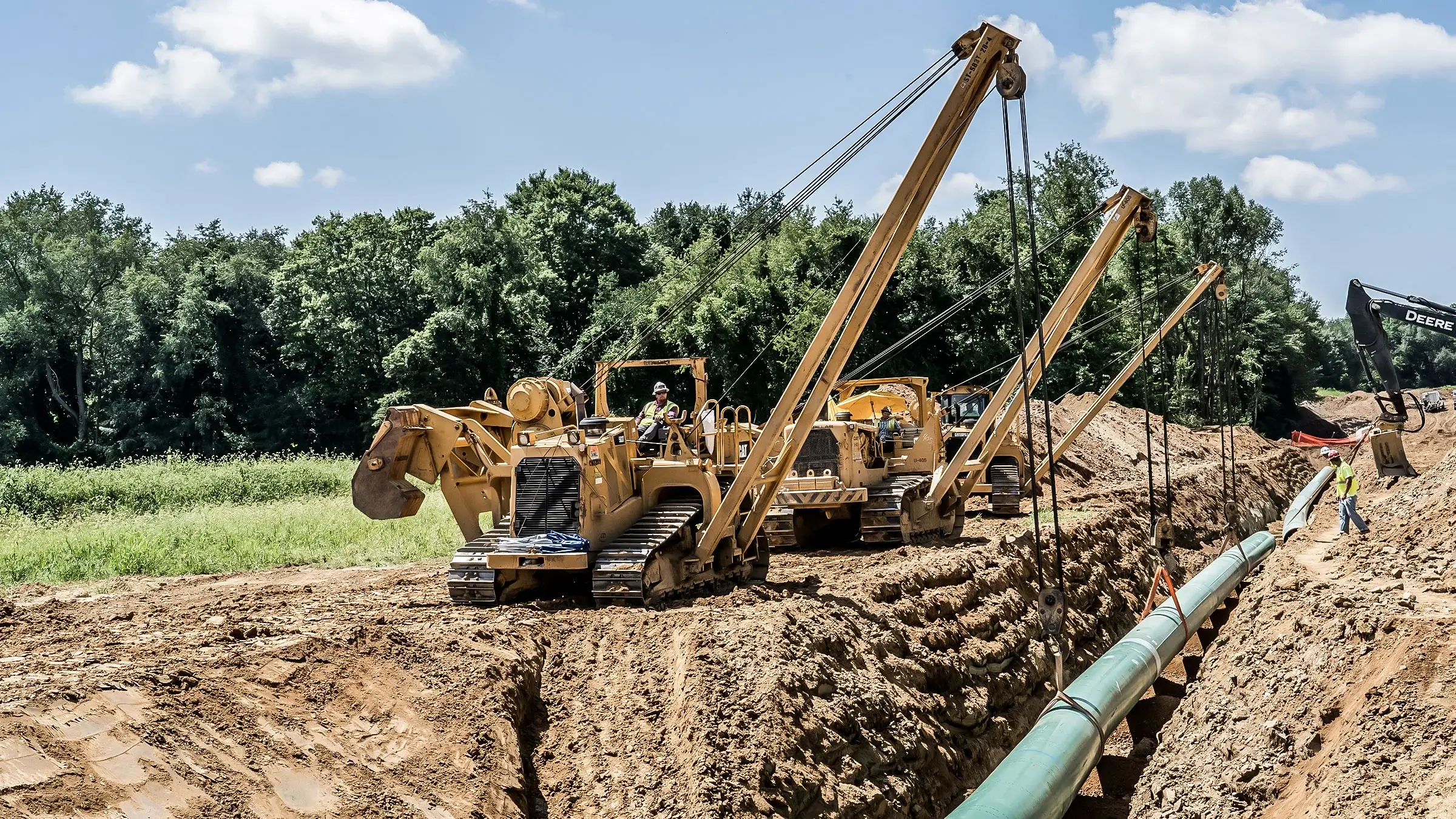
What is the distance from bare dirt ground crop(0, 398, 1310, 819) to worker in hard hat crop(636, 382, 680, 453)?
2.59m

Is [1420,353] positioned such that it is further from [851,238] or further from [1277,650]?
[1277,650]

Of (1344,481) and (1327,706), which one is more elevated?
(1344,481)

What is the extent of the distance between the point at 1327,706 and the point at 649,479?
27.4 feet

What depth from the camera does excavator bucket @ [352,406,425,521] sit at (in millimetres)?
15695

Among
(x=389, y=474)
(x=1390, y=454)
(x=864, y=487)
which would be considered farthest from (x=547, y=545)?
(x=1390, y=454)

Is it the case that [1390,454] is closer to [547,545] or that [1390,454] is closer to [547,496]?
[547,496]

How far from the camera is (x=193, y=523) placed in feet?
83.9

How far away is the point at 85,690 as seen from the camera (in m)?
8.59

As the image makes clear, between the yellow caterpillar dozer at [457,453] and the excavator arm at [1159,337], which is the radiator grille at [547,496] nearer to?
the yellow caterpillar dozer at [457,453]

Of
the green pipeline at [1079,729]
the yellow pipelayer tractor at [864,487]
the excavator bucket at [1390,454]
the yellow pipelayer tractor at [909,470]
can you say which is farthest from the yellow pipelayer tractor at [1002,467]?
the green pipeline at [1079,729]

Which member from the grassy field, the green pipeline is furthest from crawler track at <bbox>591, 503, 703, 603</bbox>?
the grassy field

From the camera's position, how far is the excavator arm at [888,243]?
46.3 feet

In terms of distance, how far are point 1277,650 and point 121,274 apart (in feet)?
196

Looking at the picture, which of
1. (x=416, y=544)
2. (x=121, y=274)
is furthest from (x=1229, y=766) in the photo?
(x=121, y=274)
